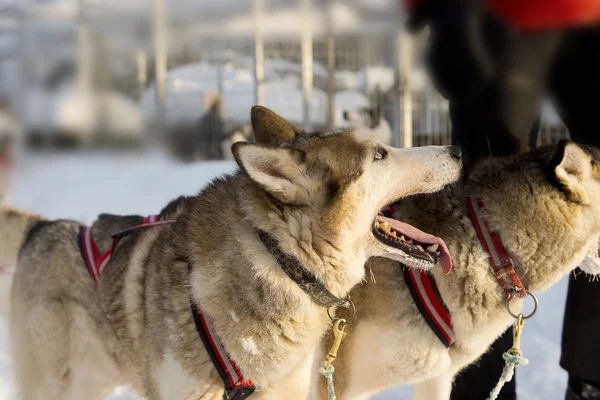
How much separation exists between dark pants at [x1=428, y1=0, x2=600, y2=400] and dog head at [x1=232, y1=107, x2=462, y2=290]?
0.59 m

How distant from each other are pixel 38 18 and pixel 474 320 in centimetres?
565

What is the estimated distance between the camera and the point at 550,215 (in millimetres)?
1879

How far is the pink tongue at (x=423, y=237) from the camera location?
1812mm

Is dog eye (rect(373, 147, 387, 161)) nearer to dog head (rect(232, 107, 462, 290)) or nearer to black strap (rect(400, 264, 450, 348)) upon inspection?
dog head (rect(232, 107, 462, 290))

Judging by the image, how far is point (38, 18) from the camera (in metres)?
5.95

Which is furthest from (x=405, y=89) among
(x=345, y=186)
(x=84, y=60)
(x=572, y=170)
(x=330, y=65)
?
(x=345, y=186)

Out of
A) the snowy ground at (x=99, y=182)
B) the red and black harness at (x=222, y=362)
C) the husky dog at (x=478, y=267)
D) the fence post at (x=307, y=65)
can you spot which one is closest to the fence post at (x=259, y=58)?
the fence post at (x=307, y=65)

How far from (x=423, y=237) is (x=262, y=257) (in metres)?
0.55

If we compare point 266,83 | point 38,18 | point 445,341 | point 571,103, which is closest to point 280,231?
point 445,341

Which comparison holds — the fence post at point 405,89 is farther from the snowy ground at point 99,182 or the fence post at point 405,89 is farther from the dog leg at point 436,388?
the dog leg at point 436,388

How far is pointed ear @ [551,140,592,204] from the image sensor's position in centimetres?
183

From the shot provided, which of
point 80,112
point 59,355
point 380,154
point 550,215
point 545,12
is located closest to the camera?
point 380,154

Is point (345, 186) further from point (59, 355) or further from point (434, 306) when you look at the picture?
point (59, 355)

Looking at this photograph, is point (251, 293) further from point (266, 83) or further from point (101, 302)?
point (266, 83)
